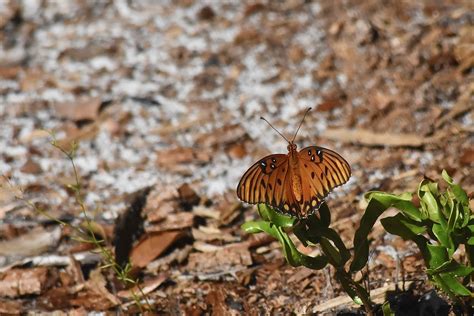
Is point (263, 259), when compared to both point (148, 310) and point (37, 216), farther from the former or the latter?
point (37, 216)

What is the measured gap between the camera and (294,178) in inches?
106

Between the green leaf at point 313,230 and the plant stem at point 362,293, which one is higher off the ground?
the green leaf at point 313,230

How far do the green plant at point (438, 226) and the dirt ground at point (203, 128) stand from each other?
16.3 inches

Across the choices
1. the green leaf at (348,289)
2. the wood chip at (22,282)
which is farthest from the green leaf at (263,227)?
the wood chip at (22,282)

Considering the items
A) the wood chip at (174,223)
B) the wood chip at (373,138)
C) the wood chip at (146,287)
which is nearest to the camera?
the wood chip at (146,287)

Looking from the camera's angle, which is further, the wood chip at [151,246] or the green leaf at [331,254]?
the wood chip at [151,246]

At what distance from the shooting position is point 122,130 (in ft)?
15.8

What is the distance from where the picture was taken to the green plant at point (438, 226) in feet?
8.14

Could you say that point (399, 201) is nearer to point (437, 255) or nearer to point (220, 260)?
point (437, 255)

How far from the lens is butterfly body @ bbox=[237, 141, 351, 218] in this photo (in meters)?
2.57

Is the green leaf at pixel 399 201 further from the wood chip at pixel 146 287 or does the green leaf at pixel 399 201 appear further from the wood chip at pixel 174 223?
the wood chip at pixel 174 223

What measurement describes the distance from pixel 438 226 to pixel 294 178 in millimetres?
527

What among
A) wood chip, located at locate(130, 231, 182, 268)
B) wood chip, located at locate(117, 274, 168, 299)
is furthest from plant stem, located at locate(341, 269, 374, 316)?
wood chip, located at locate(130, 231, 182, 268)

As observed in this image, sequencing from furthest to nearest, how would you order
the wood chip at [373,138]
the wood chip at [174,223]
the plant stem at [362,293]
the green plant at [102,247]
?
the wood chip at [373,138] → the wood chip at [174,223] → the green plant at [102,247] → the plant stem at [362,293]
